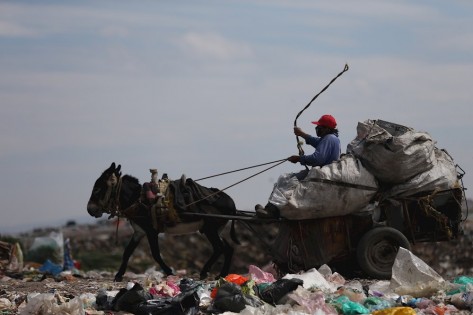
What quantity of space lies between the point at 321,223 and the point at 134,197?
321cm

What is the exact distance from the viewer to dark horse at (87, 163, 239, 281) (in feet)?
50.3

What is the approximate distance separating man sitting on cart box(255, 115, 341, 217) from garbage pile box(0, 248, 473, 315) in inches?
74.7

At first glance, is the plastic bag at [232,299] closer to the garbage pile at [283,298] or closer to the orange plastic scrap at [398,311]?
the garbage pile at [283,298]

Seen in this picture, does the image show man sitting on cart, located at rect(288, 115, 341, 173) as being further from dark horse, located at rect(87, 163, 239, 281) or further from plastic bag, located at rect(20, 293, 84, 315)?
plastic bag, located at rect(20, 293, 84, 315)

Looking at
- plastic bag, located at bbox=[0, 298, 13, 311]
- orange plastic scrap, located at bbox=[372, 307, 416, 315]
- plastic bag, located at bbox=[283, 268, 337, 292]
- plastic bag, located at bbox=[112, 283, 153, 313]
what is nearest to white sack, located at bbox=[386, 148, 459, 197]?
plastic bag, located at bbox=[283, 268, 337, 292]

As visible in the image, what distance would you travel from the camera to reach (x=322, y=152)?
1353cm

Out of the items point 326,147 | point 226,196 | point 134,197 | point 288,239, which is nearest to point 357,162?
point 326,147

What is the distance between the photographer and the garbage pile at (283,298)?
10070 millimetres

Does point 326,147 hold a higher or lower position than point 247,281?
higher

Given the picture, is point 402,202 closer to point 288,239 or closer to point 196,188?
point 288,239

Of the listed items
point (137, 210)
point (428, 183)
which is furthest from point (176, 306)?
point (137, 210)

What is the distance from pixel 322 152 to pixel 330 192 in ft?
2.06

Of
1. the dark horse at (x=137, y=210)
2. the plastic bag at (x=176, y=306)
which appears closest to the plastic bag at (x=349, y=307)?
the plastic bag at (x=176, y=306)

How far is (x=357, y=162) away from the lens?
527 inches
